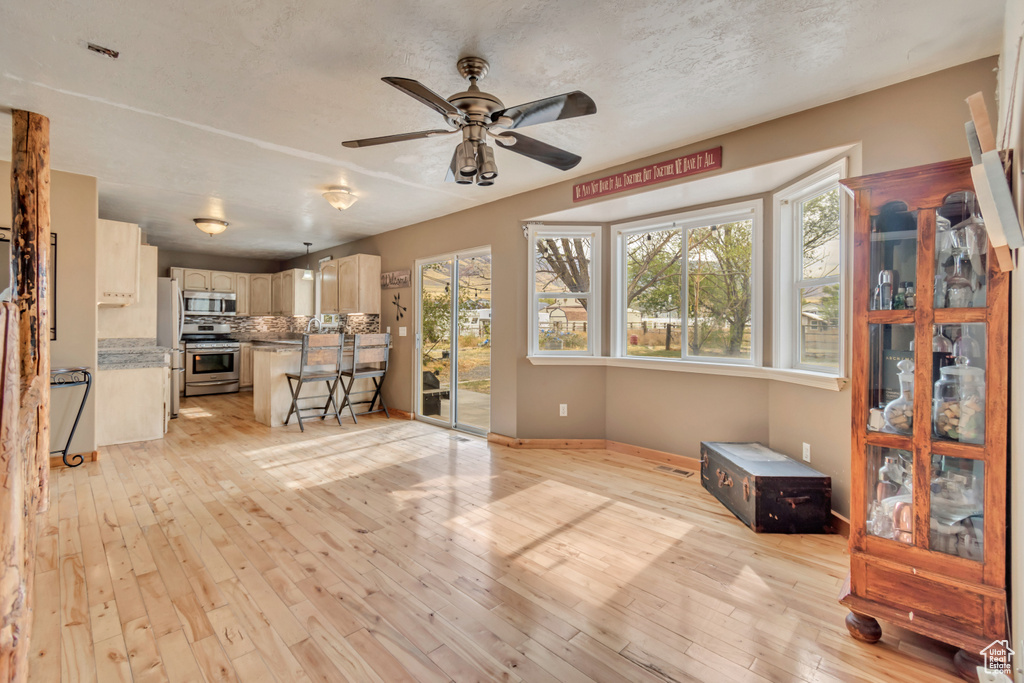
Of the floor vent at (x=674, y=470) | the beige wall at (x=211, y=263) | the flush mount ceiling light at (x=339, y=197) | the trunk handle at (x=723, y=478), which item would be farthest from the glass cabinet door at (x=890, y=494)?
the beige wall at (x=211, y=263)

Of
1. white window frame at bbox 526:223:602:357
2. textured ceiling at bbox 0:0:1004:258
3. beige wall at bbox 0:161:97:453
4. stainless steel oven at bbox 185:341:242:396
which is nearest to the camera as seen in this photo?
textured ceiling at bbox 0:0:1004:258

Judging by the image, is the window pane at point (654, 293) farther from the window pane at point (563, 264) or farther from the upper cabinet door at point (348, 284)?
the upper cabinet door at point (348, 284)

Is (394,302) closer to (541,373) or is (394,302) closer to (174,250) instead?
(541,373)

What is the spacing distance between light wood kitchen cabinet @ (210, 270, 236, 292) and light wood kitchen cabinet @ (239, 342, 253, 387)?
100 centimetres

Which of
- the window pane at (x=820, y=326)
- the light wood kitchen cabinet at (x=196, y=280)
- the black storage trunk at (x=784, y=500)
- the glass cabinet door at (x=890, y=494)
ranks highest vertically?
the light wood kitchen cabinet at (x=196, y=280)

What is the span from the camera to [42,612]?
184 centimetres

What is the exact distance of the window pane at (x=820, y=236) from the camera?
283 centimetres

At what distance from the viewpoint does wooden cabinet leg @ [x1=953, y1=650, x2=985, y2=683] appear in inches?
59.5

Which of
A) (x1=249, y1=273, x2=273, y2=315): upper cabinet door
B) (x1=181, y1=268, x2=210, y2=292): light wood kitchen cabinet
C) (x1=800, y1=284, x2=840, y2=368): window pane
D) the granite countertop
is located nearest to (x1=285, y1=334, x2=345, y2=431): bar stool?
the granite countertop

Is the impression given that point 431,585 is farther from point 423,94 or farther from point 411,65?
point 411,65

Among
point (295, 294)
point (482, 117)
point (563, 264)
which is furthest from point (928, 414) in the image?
point (295, 294)

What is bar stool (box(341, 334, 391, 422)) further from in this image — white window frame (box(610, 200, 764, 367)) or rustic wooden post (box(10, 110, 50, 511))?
white window frame (box(610, 200, 764, 367))

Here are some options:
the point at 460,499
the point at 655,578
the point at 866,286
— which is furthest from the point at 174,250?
the point at 866,286

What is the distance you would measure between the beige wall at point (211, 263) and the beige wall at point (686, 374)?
12.9 ft
